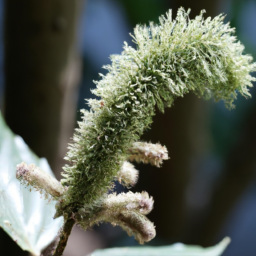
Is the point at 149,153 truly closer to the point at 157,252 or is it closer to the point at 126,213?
the point at 126,213

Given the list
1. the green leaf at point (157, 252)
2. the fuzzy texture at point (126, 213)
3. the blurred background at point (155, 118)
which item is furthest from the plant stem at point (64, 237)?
the blurred background at point (155, 118)

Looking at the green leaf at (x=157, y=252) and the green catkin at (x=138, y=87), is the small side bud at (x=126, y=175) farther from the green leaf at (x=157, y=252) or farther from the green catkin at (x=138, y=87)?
the green leaf at (x=157, y=252)

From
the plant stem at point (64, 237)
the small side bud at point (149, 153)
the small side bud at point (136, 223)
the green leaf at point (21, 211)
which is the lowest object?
the green leaf at point (21, 211)

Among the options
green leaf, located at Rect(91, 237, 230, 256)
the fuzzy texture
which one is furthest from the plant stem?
green leaf, located at Rect(91, 237, 230, 256)

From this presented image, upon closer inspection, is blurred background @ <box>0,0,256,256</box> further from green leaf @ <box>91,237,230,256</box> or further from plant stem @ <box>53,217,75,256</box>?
plant stem @ <box>53,217,75,256</box>

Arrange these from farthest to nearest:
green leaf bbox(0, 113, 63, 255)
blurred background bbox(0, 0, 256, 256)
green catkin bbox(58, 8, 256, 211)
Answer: blurred background bbox(0, 0, 256, 256) < green leaf bbox(0, 113, 63, 255) < green catkin bbox(58, 8, 256, 211)

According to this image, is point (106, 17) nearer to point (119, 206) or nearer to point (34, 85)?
point (34, 85)
